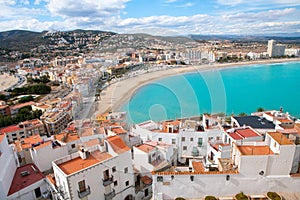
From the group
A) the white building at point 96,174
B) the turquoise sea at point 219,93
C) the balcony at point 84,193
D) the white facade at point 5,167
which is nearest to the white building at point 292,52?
the turquoise sea at point 219,93

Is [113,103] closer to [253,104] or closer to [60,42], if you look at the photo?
[253,104]

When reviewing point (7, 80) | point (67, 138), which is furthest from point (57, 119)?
point (7, 80)

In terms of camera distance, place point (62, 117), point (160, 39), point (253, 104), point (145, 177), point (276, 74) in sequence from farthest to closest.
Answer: point (276, 74) < point (253, 104) < point (62, 117) < point (160, 39) < point (145, 177)

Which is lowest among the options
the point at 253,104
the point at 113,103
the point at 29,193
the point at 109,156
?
the point at 253,104

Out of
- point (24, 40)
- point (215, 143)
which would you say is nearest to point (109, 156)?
point (215, 143)

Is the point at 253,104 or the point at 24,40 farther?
the point at 24,40

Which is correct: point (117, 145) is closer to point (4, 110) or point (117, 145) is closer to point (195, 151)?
point (195, 151)

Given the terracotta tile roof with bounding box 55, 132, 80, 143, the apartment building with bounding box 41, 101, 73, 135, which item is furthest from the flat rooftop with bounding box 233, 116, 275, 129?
the apartment building with bounding box 41, 101, 73, 135

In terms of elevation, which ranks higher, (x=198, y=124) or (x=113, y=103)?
(x=198, y=124)
